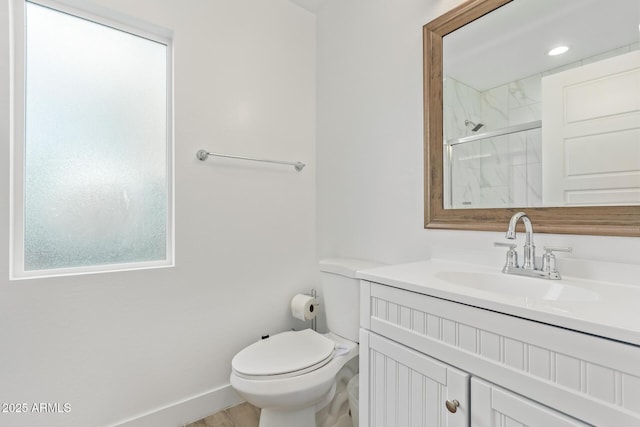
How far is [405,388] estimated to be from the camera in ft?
3.00

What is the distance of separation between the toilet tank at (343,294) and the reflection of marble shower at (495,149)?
0.56 meters

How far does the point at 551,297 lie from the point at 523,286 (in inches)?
3.7

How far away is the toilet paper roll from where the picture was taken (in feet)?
5.76

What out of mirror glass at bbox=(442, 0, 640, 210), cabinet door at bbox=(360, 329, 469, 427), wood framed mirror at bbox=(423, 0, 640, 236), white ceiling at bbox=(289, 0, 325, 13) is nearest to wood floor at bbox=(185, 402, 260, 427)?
cabinet door at bbox=(360, 329, 469, 427)

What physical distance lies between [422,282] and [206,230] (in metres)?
1.13

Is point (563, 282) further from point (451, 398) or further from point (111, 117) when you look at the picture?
point (111, 117)

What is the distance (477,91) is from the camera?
1.25 metres

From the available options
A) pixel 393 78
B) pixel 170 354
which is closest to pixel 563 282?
pixel 393 78

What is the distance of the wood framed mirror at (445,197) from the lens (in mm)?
955

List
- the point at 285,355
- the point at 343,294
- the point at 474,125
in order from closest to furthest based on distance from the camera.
A: the point at 474,125 < the point at 285,355 < the point at 343,294

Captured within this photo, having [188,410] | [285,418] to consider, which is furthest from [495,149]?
[188,410]

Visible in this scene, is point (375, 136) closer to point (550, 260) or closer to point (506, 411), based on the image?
point (550, 260)

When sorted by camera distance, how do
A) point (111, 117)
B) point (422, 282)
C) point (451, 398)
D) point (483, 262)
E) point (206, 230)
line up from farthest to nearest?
point (206, 230) → point (111, 117) → point (483, 262) → point (422, 282) → point (451, 398)

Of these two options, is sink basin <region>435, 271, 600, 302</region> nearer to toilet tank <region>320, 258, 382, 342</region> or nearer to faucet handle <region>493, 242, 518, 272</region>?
faucet handle <region>493, 242, 518, 272</region>
